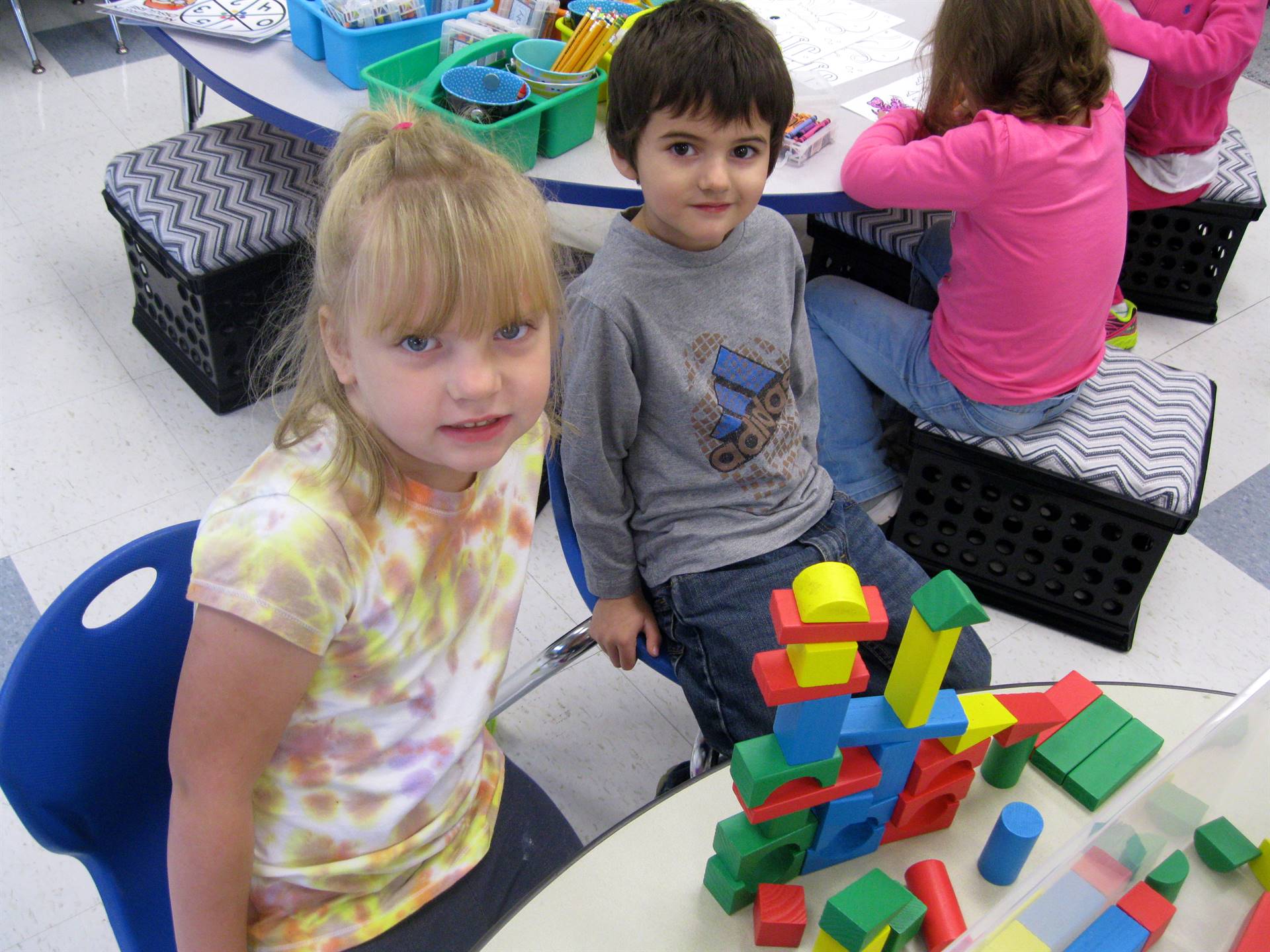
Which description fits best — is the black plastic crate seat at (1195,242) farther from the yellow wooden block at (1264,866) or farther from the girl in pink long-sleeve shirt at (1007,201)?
the yellow wooden block at (1264,866)

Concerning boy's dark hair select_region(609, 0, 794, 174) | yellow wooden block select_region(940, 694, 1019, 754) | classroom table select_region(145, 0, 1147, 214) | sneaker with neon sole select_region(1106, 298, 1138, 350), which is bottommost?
sneaker with neon sole select_region(1106, 298, 1138, 350)

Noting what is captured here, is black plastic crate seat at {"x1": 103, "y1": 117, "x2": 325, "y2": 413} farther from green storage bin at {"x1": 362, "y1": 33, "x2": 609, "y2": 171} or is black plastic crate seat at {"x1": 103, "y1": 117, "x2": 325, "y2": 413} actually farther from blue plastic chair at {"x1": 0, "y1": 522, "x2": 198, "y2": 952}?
blue plastic chair at {"x1": 0, "y1": 522, "x2": 198, "y2": 952}

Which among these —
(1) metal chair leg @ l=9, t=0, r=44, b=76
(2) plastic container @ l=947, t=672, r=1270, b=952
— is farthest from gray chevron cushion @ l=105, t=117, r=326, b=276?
(2) plastic container @ l=947, t=672, r=1270, b=952

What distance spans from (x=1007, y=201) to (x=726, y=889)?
125 cm

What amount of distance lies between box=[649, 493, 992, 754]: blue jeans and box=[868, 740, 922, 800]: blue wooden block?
0.40 metres

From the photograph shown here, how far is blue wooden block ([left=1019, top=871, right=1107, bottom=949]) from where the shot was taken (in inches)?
25.1

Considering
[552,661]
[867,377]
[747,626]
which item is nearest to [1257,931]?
[747,626]

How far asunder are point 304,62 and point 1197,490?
1.62 m

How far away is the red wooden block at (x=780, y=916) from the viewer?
783mm

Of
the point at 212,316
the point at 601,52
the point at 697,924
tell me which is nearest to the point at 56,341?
the point at 212,316

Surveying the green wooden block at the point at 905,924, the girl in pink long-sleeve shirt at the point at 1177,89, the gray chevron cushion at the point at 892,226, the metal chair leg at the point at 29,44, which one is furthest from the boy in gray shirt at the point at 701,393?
the metal chair leg at the point at 29,44

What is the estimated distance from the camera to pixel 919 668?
0.77m

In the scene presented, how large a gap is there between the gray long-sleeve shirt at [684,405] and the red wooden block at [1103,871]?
2.11 ft

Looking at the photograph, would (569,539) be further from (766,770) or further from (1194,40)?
(1194,40)
